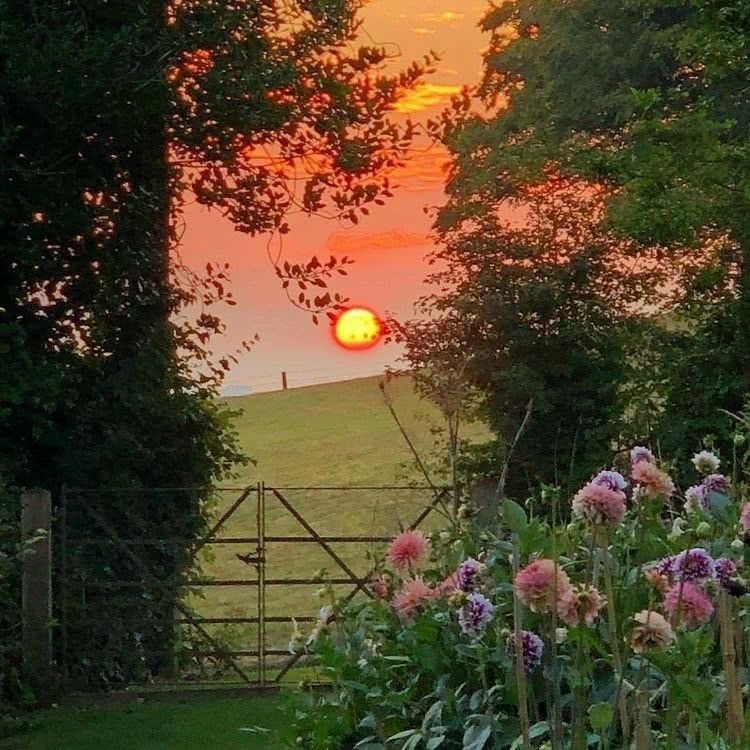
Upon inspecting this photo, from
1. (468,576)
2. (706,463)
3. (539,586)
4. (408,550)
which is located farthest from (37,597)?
(539,586)

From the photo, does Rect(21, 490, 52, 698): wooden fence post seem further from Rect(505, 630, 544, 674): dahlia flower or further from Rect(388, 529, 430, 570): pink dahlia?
Rect(505, 630, 544, 674): dahlia flower

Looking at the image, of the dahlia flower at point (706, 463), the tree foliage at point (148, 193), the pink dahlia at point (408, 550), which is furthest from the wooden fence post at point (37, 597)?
the dahlia flower at point (706, 463)

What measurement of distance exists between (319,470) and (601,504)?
16237 millimetres

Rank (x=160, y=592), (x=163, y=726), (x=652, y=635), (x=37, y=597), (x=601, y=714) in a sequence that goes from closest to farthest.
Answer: (x=601, y=714)
(x=652, y=635)
(x=163, y=726)
(x=37, y=597)
(x=160, y=592)

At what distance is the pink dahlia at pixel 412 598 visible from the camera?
253cm

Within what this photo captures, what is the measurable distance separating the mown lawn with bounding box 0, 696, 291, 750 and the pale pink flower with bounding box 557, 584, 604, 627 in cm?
349

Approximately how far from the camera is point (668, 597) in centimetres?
190

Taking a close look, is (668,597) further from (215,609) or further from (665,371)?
(665,371)

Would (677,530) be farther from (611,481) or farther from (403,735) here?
(403,735)

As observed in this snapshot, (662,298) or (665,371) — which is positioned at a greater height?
(662,298)

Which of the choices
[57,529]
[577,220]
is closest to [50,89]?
[57,529]

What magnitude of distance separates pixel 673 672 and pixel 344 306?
18.3 feet

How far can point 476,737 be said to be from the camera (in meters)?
2.28

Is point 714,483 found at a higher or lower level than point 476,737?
higher
